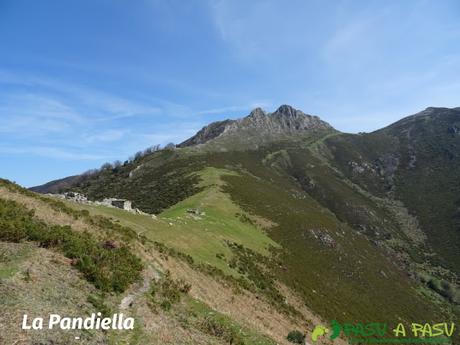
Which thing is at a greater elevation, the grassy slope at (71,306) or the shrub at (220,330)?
the grassy slope at (71,306)

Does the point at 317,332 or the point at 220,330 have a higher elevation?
the point at 220,330

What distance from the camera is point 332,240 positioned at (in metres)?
74.4

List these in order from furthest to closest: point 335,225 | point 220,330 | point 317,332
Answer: point 335,225 < point 317,332 < point 220,330

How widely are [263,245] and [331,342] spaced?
20711mm

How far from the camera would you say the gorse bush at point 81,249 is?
700 inches

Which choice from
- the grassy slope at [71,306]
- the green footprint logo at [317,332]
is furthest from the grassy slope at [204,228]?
the grassy slope at [71,306]

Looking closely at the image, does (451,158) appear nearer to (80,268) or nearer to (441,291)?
(441,291)

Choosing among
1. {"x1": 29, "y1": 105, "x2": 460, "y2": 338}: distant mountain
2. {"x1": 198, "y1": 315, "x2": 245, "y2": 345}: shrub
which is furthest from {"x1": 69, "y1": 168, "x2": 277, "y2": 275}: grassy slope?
{"x1": 198, "y1": 315, "x2": 245, "y2": 345}: shrub

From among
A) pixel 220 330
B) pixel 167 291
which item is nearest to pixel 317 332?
pixel 220 330

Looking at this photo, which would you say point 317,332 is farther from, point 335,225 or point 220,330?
point 335,225

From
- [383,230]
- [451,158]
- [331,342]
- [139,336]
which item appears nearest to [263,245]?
[331,342]

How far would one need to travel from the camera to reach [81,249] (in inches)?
760

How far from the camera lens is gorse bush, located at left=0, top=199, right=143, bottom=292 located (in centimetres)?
1778

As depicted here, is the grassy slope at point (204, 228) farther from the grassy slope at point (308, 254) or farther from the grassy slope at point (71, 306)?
the grassy slope at point (71, 306)
